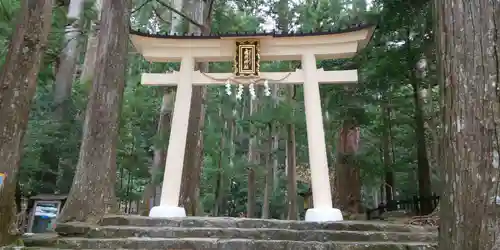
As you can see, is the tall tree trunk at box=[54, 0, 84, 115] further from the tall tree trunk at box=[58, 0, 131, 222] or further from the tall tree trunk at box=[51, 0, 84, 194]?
the tall tree trunk at box=[58, 0, 131, 222]

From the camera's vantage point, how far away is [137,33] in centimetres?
732

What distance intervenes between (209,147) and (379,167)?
6.73 metres

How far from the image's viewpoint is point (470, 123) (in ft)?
8.26

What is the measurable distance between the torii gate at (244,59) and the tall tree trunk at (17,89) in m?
2.43

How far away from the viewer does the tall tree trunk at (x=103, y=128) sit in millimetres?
5699

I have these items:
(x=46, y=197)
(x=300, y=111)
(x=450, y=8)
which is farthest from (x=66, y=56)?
(x=450, y=8)

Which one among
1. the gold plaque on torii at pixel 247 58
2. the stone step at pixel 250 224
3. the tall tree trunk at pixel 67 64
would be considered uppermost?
the tall tree trunk at pixel 67 64

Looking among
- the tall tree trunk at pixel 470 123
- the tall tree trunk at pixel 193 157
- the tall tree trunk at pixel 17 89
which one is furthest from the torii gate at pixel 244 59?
the tall tree trunk at pixel 470 123

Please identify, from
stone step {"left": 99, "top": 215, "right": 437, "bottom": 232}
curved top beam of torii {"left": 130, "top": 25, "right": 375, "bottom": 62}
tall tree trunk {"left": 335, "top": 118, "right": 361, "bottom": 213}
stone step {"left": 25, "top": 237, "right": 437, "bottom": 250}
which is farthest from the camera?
tall tree trunk {"left": 335, "top": 118, "right": 361, "bottom": 213}

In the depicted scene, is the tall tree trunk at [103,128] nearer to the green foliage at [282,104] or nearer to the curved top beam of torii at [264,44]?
the curved top beam of torii at [264,44]

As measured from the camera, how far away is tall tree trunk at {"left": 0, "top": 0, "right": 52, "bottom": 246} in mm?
4523

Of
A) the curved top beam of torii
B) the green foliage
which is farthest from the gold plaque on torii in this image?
the green foliage

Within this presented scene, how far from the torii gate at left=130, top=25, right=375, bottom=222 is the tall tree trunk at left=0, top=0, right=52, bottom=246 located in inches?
95.7

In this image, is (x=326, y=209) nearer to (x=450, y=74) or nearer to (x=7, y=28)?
(x=450, y=74)
